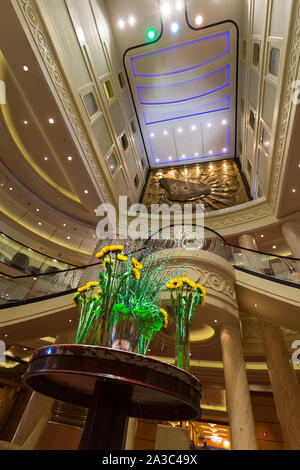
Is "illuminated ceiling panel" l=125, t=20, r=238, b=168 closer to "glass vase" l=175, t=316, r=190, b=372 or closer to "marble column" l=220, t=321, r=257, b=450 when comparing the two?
"marble column" l=220, t=321, r=257, b=450

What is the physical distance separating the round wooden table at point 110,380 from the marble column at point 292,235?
784 cm

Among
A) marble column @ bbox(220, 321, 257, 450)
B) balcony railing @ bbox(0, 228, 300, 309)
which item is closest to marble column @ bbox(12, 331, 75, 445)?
balcony railing @ bbox(0, 228, 300, 309)

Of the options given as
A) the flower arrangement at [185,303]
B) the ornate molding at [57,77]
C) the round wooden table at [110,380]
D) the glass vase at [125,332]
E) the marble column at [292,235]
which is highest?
the ornate molding at [57,77]

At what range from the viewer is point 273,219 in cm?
872

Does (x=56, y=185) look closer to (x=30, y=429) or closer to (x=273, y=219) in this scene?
(x=30, y=429)

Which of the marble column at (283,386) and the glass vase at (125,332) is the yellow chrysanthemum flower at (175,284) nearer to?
the glass vase at (125,332)

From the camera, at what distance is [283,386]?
4395mm

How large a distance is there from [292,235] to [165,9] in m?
11.5

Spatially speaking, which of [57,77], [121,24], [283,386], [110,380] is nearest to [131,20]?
[121,24]

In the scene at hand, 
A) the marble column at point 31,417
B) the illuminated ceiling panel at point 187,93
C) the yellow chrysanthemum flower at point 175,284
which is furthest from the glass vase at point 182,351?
the illuminated ceiling panel at point 187,93

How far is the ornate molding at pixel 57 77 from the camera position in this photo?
530 centimetres

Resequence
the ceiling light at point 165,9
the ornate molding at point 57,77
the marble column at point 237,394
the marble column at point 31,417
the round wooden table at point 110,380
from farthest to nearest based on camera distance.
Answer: the ceiling light at point 165,9 < the ornate molding at point 57,77 < the marble column at point 31,417 < the marble column at point 237,394 < the round wooden table at point 110,380

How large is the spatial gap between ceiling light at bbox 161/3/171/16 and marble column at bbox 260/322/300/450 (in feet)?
44.7
